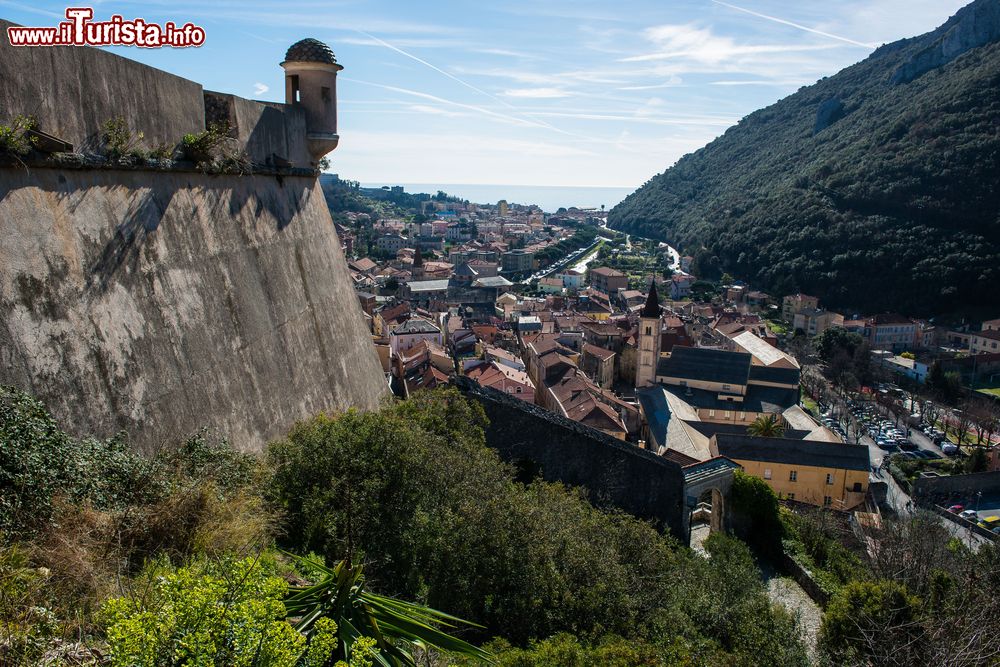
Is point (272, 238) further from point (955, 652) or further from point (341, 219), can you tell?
point (341, 219)

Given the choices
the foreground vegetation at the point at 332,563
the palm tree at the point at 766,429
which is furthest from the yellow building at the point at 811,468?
the foreground vegetation at the point at 332,563

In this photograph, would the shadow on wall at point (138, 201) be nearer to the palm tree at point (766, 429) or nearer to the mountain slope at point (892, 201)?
the palm tree at point (766, 429)

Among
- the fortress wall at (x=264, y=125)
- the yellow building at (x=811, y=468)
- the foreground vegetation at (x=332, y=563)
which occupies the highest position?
the fortress wall at (x=264, y=125)

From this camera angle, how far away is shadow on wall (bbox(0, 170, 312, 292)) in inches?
271

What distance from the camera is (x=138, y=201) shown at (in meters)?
7.98

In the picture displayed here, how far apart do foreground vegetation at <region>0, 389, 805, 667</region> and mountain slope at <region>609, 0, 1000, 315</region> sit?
75.0 metres

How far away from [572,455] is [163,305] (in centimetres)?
850

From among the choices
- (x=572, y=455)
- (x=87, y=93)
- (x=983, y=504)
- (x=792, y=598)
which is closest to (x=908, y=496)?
(x=983, y=504)

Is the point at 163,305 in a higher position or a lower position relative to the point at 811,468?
higher

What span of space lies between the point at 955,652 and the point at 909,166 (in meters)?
92.3

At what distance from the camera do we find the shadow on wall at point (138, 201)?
689 cm

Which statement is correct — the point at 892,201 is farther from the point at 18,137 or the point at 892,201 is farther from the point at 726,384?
the point at 18,137

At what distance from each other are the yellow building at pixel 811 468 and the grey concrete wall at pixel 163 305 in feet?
74.8

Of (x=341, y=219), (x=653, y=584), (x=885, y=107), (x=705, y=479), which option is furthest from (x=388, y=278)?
(x=885, y=107)
